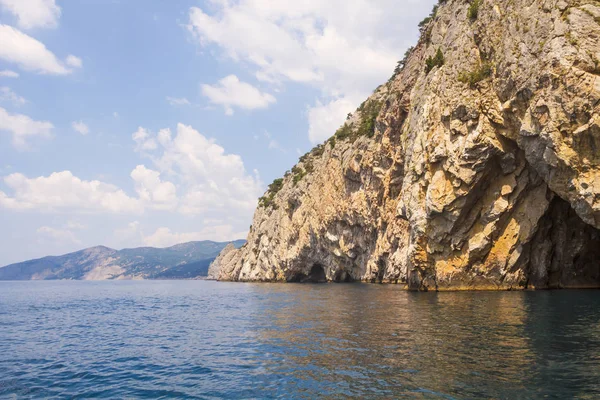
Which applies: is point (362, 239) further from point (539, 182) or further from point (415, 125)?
point (539, 182)

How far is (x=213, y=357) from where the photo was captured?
57.1 feet

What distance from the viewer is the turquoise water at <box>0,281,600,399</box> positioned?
12.1 meters

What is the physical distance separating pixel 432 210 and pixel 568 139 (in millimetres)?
14042

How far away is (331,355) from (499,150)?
28.4 metres

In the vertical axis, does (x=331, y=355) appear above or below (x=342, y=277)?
below

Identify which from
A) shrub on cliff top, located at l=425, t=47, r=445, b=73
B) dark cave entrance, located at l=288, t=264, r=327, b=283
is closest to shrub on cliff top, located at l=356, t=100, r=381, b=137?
shrub on cliff top, located at l=425, t=47, r=445, b=73

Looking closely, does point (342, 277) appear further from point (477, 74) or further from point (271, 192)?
point (477, 74)

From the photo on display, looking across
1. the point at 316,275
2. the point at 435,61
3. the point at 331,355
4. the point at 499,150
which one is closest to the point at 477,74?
the point at 499,150

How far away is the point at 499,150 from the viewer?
118 feet

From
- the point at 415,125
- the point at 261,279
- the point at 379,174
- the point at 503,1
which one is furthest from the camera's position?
the point at 261,279

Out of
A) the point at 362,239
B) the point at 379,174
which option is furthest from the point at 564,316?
the point at 362,239

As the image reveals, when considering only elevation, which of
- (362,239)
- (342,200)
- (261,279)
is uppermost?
(342,200)

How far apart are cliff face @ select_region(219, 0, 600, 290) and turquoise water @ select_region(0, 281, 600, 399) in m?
10.8

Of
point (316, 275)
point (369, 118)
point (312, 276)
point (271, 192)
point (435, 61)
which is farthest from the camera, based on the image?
point (271, 192)
